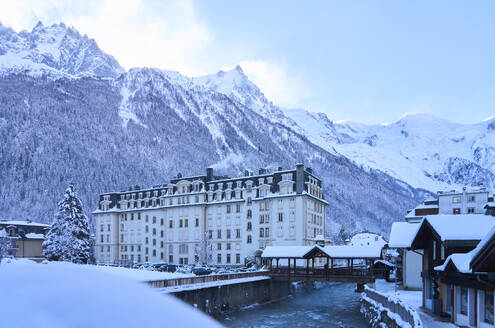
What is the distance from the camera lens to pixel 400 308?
23.0 metres

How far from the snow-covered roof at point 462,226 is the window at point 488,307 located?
569 centimetres

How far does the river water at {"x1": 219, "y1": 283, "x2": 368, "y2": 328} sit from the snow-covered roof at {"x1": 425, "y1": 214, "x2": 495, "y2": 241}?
1241cm

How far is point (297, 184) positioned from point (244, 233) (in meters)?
12.5

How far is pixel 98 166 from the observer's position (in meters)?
179

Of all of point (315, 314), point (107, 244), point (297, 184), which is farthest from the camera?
point (107, 244)

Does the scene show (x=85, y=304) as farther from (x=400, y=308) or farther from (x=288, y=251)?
(x=288, y=251)

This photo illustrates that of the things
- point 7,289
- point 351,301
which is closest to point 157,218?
point 351,301

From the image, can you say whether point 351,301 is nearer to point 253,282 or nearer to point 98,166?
point 253,282

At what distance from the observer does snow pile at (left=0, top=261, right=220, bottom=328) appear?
78.2 inches

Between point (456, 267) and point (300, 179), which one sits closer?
point (456, 267)

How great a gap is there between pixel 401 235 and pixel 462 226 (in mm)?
12618

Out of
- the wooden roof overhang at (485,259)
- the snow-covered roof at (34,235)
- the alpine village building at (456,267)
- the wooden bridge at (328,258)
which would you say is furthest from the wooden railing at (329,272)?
the snow-covered roof at (34,235)

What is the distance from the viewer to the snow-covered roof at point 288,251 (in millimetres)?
52000

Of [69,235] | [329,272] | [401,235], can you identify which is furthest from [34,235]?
[401,235]
